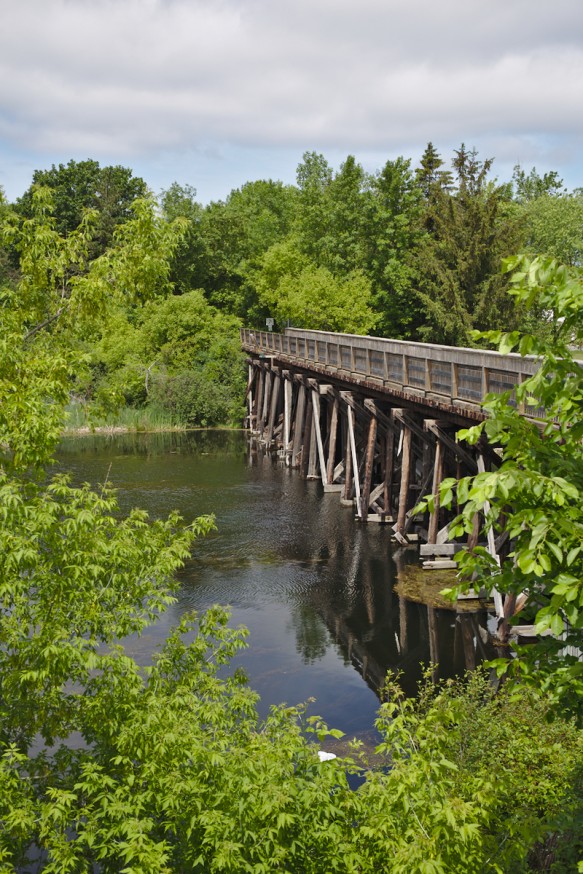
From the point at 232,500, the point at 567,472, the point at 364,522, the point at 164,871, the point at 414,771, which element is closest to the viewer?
the point at 567,472

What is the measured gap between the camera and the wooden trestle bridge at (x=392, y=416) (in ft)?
52.0

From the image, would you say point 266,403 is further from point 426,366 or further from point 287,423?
point 426,366

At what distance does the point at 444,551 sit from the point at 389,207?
30.7m

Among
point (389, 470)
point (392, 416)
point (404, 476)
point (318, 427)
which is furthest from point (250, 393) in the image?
point (404, 476)

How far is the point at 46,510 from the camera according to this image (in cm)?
673

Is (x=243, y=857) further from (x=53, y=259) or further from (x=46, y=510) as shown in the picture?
(x=53, y=259)

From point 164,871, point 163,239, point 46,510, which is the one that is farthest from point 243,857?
point 163,239

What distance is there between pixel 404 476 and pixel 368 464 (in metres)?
2.77

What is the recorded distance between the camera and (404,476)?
1962 centimetres

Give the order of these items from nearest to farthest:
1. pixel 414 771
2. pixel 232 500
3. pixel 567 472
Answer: pixel 567 472, pixel 414 771, pixel 232 500

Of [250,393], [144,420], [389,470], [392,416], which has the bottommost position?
[144,420]

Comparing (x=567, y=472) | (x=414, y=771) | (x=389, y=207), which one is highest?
(x=389, y=207)

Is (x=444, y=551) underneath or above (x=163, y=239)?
underneath

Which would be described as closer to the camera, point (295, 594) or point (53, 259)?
point (53, 259)
